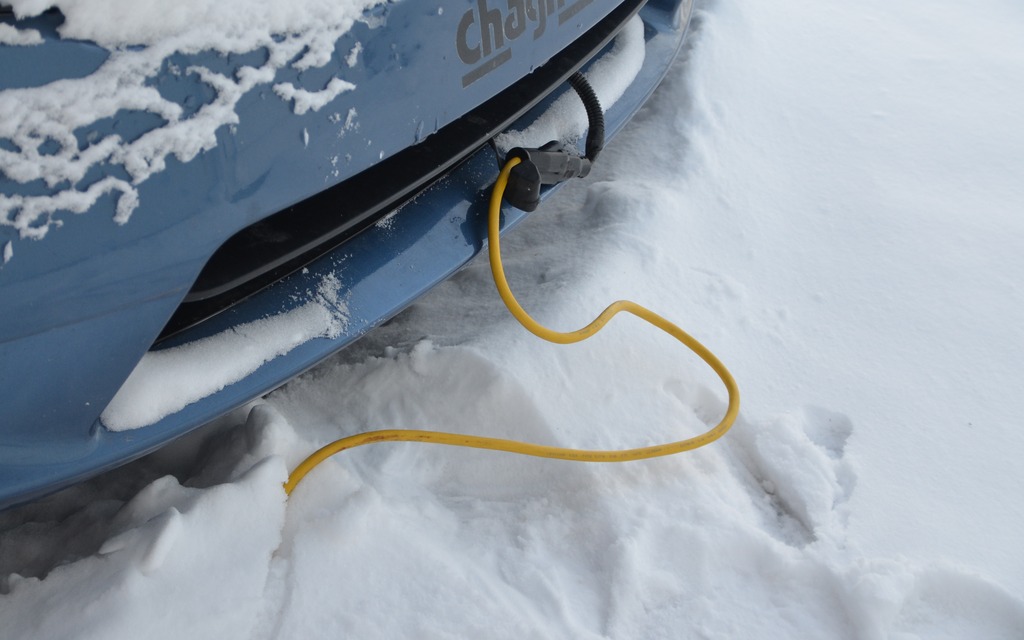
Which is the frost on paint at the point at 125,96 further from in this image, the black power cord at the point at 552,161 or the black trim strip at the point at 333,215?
the black power cord at the point at 552,161

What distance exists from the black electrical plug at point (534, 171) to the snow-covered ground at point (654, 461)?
12.0 inches

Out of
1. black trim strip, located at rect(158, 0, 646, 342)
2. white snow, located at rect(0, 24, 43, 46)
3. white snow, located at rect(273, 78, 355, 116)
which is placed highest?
white snow, located at rect(0, 24, 43, 46)

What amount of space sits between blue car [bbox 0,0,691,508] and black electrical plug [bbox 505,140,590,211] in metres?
0.07

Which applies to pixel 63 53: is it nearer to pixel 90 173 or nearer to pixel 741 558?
pixel 90 173

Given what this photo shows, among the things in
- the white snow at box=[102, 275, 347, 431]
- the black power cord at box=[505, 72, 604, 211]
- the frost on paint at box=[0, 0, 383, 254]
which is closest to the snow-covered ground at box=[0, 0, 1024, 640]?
the white snow at box=[102, 275, 347, 431]

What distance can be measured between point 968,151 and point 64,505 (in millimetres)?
2291

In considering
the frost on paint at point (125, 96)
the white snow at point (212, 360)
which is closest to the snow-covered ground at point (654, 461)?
the white snow at point (212, 360)

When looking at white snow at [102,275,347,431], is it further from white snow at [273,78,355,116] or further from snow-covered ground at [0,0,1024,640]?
white snow at [273,78,355,116]

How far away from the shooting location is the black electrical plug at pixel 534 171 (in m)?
1.36

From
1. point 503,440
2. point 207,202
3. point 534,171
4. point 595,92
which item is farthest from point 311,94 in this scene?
point 595,92

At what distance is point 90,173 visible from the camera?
0.84 metres

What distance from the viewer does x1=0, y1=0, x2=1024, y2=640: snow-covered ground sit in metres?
1.19

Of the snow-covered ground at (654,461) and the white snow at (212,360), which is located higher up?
the white snow at (212,360)

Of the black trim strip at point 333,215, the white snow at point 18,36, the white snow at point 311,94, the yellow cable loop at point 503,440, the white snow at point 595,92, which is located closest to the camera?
the white snow at point 18,36
